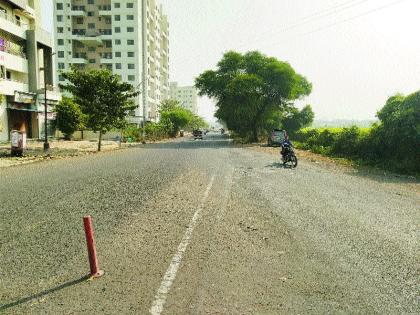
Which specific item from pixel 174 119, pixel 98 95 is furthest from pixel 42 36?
pixel 174 119

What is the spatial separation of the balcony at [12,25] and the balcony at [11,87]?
483 cm

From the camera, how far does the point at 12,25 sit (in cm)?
3525

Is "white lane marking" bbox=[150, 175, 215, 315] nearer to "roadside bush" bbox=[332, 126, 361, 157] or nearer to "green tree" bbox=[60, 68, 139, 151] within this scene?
"roadside bush" bbox=[332, 126, 361, 157]

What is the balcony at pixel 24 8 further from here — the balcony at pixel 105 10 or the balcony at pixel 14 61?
the balcony at pixel 105 10

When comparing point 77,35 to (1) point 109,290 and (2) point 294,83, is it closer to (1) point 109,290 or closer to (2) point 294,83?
(2) point 294,83

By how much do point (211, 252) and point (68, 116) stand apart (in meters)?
44.1

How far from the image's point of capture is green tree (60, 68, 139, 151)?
3000cm

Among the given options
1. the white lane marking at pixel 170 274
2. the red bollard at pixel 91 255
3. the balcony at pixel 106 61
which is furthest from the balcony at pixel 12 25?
the balcony at pixel 106 61

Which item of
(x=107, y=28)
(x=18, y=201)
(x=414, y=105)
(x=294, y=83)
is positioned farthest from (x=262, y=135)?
(x=18, y=201)

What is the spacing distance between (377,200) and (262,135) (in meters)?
49.2

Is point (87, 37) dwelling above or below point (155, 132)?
above

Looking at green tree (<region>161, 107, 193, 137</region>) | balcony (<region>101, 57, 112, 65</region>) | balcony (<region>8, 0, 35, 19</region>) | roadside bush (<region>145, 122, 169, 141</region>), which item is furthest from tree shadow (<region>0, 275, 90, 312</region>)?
balcony (<region>101, 57, 112, 65</region>)

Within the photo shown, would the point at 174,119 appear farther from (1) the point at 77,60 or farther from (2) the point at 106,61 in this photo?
(1) the point at 77,60

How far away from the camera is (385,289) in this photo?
13.7 ft
